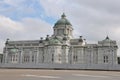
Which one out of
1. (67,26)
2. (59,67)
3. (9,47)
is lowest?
(59,67)

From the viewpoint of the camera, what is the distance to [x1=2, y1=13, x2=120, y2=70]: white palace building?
86.4 m

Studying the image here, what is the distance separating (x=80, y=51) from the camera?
8981 centimetres

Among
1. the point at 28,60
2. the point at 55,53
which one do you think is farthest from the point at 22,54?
the point at 55,53

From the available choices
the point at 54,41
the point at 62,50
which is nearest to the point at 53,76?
the point at 54,41

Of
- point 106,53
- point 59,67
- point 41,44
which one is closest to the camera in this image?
point 59,67

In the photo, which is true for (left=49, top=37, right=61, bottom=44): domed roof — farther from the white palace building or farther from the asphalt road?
the asphalt road

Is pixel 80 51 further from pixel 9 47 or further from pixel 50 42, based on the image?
pixel 9 47

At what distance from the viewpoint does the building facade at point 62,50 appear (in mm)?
86562

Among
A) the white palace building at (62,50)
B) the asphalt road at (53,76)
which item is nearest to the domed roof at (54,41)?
the white palace building at (62,50)

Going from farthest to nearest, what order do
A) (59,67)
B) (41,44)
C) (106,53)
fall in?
(41,44) → (106,53) → (59,67)

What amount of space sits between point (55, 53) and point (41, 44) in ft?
28.1

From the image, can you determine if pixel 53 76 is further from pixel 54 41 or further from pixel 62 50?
pixel 62 50

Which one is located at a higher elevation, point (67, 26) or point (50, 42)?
point (67, 26)

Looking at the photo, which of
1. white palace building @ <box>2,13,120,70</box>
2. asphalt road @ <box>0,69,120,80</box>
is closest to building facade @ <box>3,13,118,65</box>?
white palace building @ <box>2,13,120,70</box>
